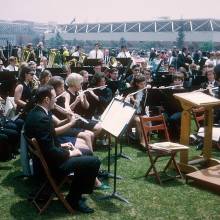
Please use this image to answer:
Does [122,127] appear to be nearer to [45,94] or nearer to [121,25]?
[45,94]

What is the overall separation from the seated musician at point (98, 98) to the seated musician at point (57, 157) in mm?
3406

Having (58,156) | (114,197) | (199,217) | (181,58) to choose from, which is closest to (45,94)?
(58,156)

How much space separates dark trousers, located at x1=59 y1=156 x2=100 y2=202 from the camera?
5.21 m

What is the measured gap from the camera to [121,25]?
10912 centimetres

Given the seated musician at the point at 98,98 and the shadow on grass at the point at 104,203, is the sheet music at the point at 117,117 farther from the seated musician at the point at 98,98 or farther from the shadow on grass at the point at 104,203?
the seated musician at the point at 98,98

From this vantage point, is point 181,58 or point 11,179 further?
point 181,58

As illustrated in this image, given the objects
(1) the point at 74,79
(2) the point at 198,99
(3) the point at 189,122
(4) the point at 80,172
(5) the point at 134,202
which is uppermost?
(1) the point at 74,79

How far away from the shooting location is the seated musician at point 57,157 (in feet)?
17.0

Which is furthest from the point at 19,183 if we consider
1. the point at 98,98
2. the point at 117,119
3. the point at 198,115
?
the point at 198,115

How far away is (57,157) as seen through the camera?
5219mm

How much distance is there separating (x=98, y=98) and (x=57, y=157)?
3.90m

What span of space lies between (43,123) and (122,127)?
1.04 metres

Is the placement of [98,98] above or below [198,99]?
below

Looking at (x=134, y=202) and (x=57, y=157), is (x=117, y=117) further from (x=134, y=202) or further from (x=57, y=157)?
(x=134, y=202)
